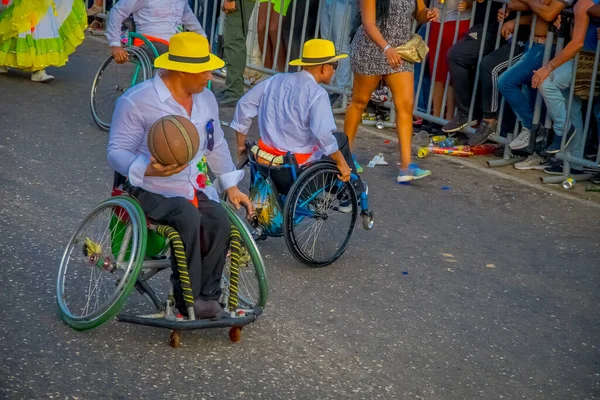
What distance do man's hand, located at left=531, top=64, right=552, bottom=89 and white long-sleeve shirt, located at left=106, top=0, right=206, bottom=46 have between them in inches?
125

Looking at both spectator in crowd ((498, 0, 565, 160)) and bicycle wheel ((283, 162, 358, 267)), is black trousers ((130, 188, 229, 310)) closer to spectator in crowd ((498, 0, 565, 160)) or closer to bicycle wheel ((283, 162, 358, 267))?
bicycle wheel ((283, 162, 358, 267))

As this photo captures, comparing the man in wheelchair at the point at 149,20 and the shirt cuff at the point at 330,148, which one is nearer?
the shirt cuff at the point at 330,148

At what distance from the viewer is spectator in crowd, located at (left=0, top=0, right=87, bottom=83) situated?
36.0 feet

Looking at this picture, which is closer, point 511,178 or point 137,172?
point 137,172

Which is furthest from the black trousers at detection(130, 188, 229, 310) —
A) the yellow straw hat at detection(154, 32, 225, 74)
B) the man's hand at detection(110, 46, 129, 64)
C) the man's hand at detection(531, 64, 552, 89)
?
the man's hand at detection(531, 64, 552, 89)

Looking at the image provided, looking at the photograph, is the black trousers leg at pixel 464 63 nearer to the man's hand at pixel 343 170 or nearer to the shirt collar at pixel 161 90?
the man's hand at pixel 343 170

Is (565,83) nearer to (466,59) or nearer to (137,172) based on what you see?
(466,59)

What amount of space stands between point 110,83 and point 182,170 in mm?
5010

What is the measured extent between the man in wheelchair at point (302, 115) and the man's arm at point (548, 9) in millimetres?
3002

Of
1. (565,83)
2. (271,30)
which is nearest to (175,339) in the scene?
(565,83)

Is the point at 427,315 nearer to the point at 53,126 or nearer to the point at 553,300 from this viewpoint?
the point at 553,300

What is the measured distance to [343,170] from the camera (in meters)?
6.82

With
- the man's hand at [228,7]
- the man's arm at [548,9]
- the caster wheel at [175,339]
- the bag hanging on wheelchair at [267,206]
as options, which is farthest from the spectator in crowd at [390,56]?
the caster wheel at [175,339]

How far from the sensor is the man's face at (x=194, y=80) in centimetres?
554
